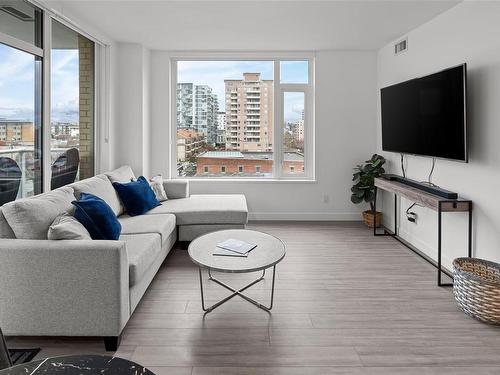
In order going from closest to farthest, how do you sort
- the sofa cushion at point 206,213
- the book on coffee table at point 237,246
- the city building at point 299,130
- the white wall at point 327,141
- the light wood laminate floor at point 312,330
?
the light wood laminate floor at point 312,330, the book on coffee table at point 237,246, the sofa cushion at point 206,213, the white wall at point 327,141, the city building at point 299,130

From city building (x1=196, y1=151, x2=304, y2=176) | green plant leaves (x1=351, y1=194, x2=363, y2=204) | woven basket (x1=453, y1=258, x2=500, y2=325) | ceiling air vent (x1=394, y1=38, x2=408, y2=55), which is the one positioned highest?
ceiling air vent (x1=394, y1=38, x2=408, y2=55)

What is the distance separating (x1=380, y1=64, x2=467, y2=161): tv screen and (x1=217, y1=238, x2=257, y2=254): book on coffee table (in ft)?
6.38

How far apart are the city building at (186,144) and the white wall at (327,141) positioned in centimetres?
25

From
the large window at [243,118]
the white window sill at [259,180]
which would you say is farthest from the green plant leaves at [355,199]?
the large window at [243,118]

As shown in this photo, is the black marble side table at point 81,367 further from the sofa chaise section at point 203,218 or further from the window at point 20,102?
the sofa chaise section at point 203,218

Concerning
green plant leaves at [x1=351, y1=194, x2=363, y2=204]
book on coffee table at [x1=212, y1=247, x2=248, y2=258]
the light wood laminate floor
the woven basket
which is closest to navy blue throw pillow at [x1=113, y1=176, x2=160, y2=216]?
the light wood laminate floor

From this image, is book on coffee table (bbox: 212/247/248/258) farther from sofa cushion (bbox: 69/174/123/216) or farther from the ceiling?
the ceiling

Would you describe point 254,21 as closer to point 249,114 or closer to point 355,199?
point 249,114

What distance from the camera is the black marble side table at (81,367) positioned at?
1.09 m

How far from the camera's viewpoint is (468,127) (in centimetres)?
350

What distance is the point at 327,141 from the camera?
19.5 feet

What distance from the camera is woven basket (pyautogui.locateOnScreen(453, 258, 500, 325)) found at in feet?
8.67

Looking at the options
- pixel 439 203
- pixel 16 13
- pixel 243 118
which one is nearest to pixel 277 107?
pixel 243 118

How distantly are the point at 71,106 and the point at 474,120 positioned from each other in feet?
13.5
